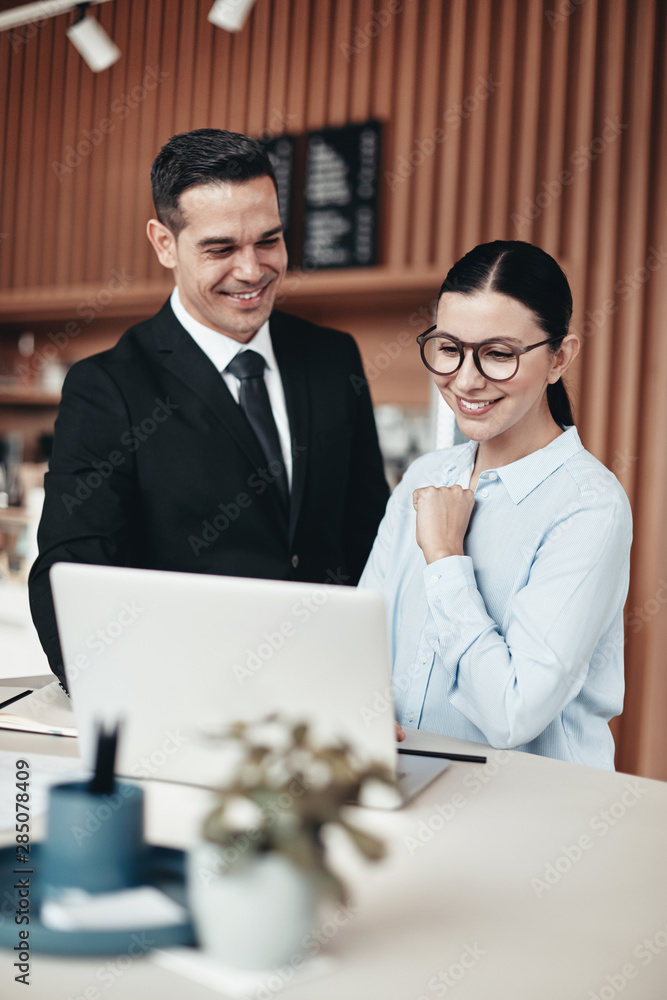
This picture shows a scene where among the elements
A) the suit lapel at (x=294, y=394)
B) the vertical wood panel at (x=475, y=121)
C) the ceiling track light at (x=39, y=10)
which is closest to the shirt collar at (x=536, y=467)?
the suit lapel at (x=294, y=394)

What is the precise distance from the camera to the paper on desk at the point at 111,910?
0.71 m

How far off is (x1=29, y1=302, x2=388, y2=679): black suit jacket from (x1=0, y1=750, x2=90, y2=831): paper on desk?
25.0 inches

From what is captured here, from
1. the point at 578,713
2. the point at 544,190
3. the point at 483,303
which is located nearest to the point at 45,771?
the point at 578,713

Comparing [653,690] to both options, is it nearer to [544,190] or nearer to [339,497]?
[339,497]

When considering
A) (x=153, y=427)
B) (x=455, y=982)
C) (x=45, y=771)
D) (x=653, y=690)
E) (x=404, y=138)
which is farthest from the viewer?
(x=404, y=138)

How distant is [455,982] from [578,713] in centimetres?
73

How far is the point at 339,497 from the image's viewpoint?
6.88ft

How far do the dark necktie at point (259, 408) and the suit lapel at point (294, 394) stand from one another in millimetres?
34

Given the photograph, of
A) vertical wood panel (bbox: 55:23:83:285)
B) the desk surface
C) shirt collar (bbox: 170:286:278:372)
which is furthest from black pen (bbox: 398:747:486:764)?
vertical wood panel (bbox: 55:23:83:285)

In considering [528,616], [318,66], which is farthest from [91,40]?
[528,616]

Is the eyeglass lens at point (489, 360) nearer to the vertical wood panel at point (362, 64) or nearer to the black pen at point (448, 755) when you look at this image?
the black pen at point (448, 755)

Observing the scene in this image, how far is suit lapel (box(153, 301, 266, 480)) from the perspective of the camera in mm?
1957

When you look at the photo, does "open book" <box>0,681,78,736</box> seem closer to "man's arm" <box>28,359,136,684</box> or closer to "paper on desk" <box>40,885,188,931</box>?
"man's arm" <box>28,359,136,684</box>

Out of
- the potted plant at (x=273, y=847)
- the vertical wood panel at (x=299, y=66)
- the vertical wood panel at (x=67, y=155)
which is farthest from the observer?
the vertical wood panel at (x=67, y=155)
